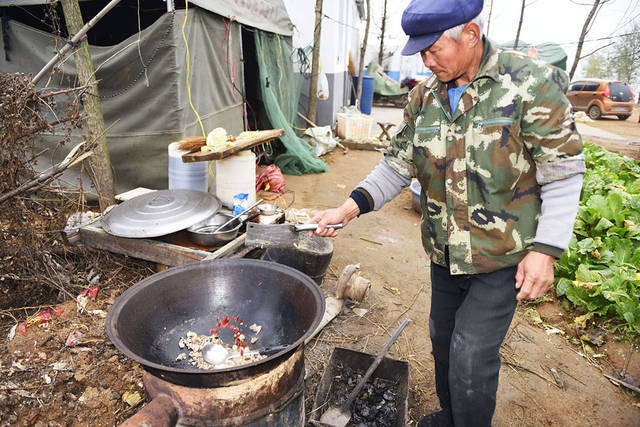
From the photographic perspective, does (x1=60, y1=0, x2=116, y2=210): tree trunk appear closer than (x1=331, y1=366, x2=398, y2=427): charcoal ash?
No

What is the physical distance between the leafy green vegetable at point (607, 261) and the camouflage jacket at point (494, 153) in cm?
276

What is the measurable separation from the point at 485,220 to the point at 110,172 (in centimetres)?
408

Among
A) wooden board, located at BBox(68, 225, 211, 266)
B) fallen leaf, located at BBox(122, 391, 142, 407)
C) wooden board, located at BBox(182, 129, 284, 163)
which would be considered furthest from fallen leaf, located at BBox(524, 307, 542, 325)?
Answer: fallen leaf, located at BBox(122, 391, 142, 407)

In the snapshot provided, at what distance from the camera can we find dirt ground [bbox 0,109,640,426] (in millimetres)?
2523

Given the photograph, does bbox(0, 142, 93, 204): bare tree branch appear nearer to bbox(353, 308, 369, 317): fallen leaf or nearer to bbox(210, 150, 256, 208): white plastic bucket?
bbox(210, 150, 256, 208): white plastic bucket

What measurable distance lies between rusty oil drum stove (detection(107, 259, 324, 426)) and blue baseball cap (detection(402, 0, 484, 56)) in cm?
129

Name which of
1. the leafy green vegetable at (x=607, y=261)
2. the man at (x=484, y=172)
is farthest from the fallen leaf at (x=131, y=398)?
the leafy green vegetable at (x=607, y=261)

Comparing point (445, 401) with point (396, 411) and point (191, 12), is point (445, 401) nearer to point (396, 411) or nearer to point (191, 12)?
point (396, 411)

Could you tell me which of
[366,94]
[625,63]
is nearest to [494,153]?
[366,94]

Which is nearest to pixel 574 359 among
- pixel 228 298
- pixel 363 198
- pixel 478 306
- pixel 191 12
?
pixel 478 306

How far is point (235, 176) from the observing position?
4.29m

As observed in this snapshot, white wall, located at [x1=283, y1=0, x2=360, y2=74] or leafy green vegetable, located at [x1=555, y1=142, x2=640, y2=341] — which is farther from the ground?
white wall, located at [x1=283, y1=0, x2=360, y2=74]

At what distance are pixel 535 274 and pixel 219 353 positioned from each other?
156 cm

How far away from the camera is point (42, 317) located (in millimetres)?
3158
